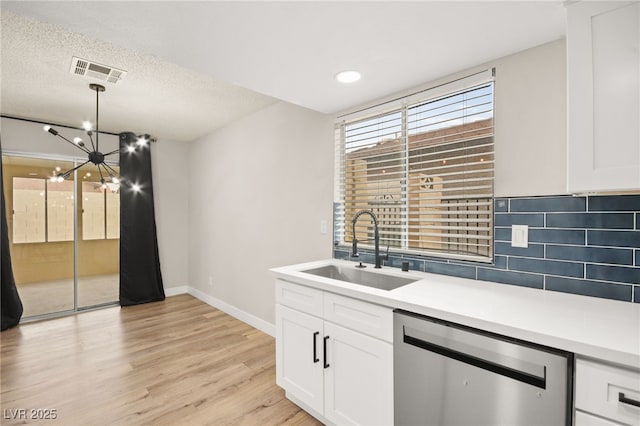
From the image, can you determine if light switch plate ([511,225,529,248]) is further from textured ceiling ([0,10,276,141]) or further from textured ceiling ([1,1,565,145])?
textured ceiling ([0,10,276,141])

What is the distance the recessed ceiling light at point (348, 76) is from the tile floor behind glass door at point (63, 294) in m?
4.49

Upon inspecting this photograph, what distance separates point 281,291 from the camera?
212 centimetres

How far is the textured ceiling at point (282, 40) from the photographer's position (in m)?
1.35

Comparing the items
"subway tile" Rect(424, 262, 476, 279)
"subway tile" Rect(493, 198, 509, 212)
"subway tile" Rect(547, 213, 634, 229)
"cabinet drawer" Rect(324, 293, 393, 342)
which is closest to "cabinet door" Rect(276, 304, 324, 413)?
"cabinet drawer" Rect(324, 293, 393, 342)

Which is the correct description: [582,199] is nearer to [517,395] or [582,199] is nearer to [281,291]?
[517,395]

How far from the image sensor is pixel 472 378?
3.98ft

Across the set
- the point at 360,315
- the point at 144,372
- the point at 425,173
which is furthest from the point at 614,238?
the point at 144,372

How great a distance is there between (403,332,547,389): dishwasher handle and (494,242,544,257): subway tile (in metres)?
0.76

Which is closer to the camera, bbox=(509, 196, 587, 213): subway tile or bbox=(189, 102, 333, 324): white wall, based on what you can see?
bbox=(509, 196, 587, 213): subway tile

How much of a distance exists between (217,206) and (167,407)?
2666 mm

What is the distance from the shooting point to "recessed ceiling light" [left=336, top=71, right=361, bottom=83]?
1.95 meters

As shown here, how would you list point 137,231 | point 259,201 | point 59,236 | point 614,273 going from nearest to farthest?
point 614,273
point 259,201
point 59,236
point 137,231

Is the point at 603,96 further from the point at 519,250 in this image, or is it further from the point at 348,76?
the point at 348,76

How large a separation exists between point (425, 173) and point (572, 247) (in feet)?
3.03
